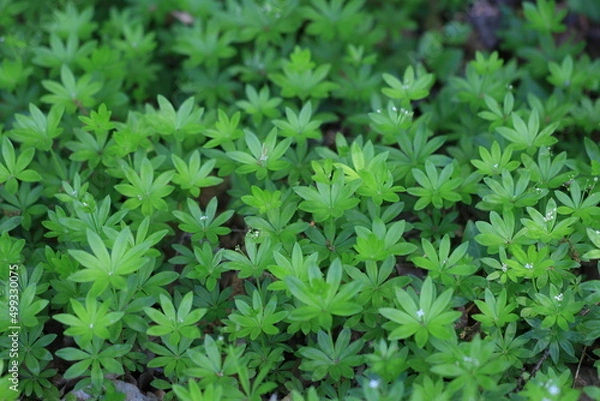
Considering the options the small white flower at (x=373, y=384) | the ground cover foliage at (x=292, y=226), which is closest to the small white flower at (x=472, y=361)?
the ground cover foliage at (x=292, y=226)

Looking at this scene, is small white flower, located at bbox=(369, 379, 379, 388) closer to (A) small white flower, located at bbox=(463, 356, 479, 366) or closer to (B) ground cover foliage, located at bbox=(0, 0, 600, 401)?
(B) ground cover foliage, located at bbox=(0, 0, 600, 401)

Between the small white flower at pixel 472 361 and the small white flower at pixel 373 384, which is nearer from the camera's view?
the small white flower at pixel 373 384

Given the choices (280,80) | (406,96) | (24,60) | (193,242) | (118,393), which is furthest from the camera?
(24,60)

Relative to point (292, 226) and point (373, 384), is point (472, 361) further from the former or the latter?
point (292, 226)

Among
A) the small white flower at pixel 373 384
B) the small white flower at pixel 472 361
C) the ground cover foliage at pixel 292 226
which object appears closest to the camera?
the small white flower at pixel 373 384

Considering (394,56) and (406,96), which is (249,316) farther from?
(394,56)

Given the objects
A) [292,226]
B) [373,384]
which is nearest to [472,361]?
[373,384]

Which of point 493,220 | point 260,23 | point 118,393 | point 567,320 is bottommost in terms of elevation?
point 118,393

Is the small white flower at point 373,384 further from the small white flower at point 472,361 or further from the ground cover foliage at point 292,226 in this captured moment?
the small white flower at point 472,361

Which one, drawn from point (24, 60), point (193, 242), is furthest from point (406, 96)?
point (24, 60)
